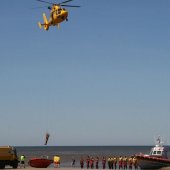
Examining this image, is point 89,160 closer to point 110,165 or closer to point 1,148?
point 110,165

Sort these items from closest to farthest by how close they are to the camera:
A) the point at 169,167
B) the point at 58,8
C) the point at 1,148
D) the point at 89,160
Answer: the point at 58,8 < the point at 1,148 < the point at 169,167 < the point at 89,160

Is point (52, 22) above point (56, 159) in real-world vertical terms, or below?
above

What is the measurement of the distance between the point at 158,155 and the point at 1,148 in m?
16.4

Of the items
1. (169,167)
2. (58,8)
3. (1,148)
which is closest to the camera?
(58,8)

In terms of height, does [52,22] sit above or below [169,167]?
above

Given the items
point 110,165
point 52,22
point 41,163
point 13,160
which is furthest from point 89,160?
point 52,22

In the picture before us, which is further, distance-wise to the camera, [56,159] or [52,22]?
[56,159]

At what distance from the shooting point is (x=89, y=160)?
4988 cm

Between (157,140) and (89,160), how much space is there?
291 inches

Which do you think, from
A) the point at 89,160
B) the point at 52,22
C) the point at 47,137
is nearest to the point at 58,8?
the point at 52,22

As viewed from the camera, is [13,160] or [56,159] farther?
[56,159]

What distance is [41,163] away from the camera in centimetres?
4728

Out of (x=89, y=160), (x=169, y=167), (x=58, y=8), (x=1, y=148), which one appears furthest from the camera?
(x=89, y=160)

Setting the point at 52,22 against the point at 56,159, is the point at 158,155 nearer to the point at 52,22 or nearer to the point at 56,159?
the point at 56,159
